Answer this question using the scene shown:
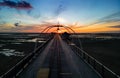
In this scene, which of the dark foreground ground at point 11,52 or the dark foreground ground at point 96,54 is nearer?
the dark foreground ground at point 96,54

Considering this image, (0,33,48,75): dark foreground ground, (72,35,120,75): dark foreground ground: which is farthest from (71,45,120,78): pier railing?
(0,33,48,75): dark foreground ground

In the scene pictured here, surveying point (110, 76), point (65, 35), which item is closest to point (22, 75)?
point (110, 76)

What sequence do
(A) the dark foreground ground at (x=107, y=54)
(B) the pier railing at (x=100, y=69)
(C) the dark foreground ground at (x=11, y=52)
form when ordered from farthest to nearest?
1. (C) the dark foreground ground at (x=11, y=52)
2. (A) the dark foreground ground at (x=107, y=54)
3. (B) the pier railing at (x=100, y=69)

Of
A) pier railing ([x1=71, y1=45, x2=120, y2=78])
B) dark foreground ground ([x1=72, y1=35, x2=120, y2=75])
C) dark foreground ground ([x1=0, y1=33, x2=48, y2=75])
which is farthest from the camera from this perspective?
dark foreground ground ([x1=0, y1=33, x2=48, y2=75])

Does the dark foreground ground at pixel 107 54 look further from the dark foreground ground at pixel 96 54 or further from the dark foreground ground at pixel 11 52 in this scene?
the dark foreground ground at pixel 11 52

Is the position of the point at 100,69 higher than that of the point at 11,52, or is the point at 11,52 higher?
the point at 11,52

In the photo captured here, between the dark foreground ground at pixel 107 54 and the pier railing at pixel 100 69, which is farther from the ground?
the pier railing at pixel 100 69

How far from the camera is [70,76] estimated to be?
15.8 m

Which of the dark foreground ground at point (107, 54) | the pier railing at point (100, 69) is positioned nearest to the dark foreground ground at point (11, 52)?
the pier railing at point (100, 69)

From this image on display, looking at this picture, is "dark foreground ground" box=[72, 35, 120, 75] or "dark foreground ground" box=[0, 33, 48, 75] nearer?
"dark foreground ground" box=[72, 35, 120, 75]

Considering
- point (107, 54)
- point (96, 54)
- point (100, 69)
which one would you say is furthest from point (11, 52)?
point (100, 69)

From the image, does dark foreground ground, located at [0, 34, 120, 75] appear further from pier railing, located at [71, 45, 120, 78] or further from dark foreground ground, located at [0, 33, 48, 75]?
pier railing, located at [71, 45, 120, 78]

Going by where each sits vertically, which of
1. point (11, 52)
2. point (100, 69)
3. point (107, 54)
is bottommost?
point (107, 54)

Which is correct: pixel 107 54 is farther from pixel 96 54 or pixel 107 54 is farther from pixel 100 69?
pixel 100 69
